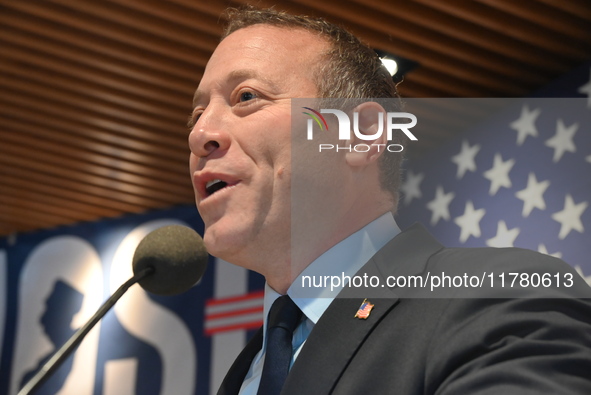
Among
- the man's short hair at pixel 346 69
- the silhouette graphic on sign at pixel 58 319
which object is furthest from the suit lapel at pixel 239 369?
Result: the silhouette graphic on sign at pixel 58 319

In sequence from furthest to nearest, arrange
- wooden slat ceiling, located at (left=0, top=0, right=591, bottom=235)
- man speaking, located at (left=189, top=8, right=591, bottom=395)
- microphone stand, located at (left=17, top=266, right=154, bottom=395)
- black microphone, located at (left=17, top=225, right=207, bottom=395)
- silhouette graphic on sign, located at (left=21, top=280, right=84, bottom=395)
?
silhouette graphic on sign, located at (left=21, top=280, right=84, bottom=395) < wooden slat ceiling, located at (left=0, top=0, right=591, bottom=235) < black microphone, located at (left=17, top=225, right=207, bottom=395) < microphone stand, located at (left=17, top=266, right=154, bottom=395) < man speaking, located at (left=189, top=8, right=591, bottom=395)

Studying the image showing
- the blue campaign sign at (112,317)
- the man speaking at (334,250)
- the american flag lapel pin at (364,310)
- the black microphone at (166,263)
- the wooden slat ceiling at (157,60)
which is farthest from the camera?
the blue campaign sign at (112,317)

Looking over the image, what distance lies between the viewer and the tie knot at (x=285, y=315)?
4.90ft

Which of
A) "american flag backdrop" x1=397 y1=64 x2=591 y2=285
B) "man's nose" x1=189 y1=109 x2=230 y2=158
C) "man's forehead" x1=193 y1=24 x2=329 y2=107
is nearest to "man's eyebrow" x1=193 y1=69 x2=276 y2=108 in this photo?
"man's forehead" x1=193 y1=24 x2=329 y2=107

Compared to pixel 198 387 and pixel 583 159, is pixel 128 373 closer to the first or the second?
pixel 198 387

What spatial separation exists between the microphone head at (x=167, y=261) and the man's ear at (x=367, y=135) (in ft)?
1.44

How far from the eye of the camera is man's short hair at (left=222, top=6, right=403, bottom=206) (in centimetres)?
A: 176

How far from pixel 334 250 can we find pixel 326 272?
0.06m

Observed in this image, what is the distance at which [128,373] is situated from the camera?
6496mm

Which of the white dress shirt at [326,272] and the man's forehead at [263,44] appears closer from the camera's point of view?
the white dress shirt at [326,272]

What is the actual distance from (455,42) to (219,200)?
3.50m

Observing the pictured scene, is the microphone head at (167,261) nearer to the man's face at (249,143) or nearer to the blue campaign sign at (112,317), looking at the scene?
the man's face at (249,143)

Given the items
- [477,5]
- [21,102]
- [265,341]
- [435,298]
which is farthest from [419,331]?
[21,102]

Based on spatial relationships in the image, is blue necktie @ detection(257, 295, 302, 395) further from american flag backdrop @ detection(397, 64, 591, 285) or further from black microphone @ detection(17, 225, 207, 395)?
american flag backdrop @ detection(397, 64, 591, 285)
